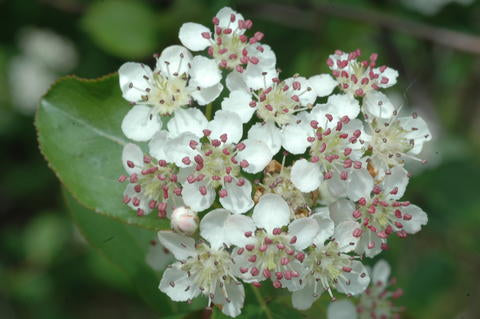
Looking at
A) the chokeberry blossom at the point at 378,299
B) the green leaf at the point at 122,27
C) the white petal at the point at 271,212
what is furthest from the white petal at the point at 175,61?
the green leaf at the point at 122,27

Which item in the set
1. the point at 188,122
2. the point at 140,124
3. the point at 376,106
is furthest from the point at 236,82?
the point at 376,106

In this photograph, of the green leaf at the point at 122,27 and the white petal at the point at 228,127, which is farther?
the green leaf at the point at 122,27

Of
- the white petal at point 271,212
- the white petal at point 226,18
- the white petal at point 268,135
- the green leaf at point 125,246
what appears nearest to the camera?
the white petal at point 271,212

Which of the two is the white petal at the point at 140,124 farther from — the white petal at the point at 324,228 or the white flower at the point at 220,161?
the white petal at the point at 324,228

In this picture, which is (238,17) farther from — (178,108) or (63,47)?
(63,47)

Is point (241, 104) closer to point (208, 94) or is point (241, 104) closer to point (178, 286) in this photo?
point (208, 94)

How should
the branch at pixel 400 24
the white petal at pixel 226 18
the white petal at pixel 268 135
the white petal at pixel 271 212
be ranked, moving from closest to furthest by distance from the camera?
the white petal at pixel 271 212 → the white petal at pixel 268 135 → the white petal at pixel 226 18 → the branch at pixel 400 24

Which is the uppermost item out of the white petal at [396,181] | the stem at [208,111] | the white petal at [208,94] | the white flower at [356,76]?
the white flower at [356,76]

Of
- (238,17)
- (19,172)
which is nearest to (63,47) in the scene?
(19,172)
